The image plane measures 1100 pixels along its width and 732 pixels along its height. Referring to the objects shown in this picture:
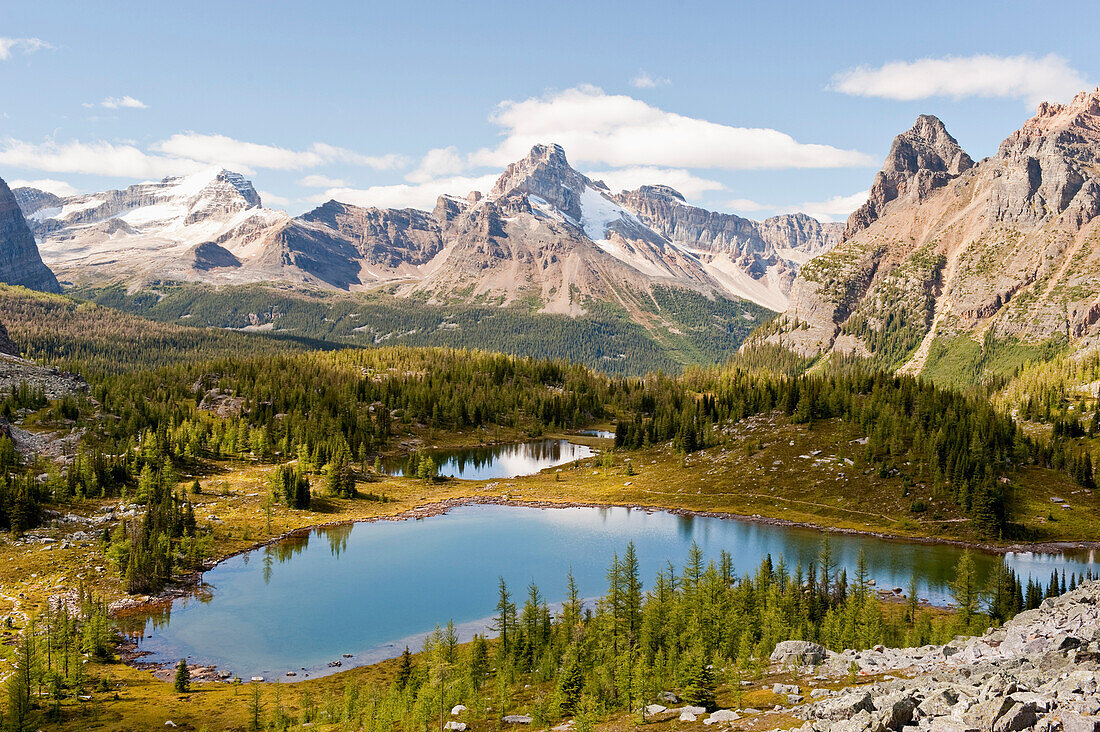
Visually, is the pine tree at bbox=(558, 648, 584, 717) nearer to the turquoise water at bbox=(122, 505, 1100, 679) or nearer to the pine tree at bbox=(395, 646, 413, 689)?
the pine tree at bbox=(395, 646, 413, 689)

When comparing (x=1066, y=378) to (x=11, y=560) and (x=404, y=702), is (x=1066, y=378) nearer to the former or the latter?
(x=404, y=702)

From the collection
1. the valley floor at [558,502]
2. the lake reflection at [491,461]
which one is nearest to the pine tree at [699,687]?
the valley floor at [558,502]

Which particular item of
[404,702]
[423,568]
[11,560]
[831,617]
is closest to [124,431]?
[11,560]

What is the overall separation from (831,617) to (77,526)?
91.5 meters

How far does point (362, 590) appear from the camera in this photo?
8612 centimetres

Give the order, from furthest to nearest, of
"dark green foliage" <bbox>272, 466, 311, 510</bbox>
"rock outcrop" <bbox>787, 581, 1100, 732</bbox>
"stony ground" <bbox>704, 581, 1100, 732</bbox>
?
"dark green foliage" <bbox>272, 466, 311, 510</bbox>
"stony ground" <bbox>704, 581, 1100, 732</bbox>
"rock outcrop" <bbox>787, 581, 1100, 732</bbox>

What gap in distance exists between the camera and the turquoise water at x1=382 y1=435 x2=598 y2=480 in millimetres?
166500

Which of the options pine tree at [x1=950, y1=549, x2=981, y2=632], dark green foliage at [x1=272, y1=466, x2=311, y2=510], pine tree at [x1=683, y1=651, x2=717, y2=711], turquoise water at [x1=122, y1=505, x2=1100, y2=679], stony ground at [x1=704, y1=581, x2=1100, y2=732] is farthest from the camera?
dark green foliage at [x1=272, y1=466, x2=311, y2=510]

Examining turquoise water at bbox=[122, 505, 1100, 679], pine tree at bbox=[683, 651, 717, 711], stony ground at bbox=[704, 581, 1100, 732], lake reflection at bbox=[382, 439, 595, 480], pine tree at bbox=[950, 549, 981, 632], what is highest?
stony ground at bbox=[704, 581, 1100, 732]

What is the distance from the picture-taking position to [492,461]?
604 feet

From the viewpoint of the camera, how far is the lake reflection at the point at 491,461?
546ft

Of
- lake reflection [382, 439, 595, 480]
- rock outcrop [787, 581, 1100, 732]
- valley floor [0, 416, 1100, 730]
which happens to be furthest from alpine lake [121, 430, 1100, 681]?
rock outcrop [787, 581, 1100, 732]

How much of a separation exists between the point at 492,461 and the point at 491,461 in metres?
0.25

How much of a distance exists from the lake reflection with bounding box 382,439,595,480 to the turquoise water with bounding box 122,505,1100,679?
35810 mm
